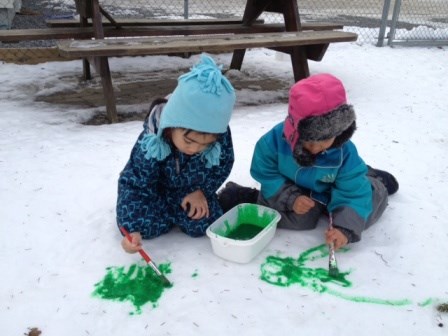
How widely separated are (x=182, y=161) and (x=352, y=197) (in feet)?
2.50

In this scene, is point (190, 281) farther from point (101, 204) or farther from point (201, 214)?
point (101, 204)

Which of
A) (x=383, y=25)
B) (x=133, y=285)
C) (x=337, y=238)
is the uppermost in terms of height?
(x=383, y=25)

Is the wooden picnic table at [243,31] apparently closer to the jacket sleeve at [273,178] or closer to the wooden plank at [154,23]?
the wooden plank at [154,23]

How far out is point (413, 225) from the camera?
2.16 metres

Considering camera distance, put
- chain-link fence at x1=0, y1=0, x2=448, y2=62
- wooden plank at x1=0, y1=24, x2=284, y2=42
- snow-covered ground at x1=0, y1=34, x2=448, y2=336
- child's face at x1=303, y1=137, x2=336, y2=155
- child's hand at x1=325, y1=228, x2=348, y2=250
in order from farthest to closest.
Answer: chain-link fence at x1=0, y1=0, x2=448, y2=62 → wooden plank at x1=0, y1=24, x2=284, y2=42 → child's hand at x1=325, y1=228, x2=348, y2=250 → child's face at x1=303, y1=137, x2=336, y2=155 → snow-covered ground at x1=0, y1=34, x2=448, y2=336

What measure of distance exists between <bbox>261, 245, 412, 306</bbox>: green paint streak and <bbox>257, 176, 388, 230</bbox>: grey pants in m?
0.20

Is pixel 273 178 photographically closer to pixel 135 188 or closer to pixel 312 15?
pixel 135 188

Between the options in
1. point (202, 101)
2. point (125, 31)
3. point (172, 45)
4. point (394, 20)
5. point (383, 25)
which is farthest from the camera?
point (383, 25)

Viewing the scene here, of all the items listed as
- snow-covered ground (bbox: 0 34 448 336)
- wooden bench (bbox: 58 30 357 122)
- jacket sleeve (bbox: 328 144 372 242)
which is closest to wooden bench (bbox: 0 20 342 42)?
wooden bench (bbox: 58 30 357 122)

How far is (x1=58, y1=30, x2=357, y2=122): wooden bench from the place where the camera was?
3102 millimetres

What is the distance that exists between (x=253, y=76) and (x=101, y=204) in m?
3.17

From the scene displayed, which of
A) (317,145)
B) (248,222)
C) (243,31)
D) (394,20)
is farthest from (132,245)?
(394,20)

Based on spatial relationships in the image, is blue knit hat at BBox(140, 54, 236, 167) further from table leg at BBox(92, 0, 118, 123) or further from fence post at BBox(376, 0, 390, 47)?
fence post at BBox(376, 0, 390, 47)

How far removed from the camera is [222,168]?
1987mm
